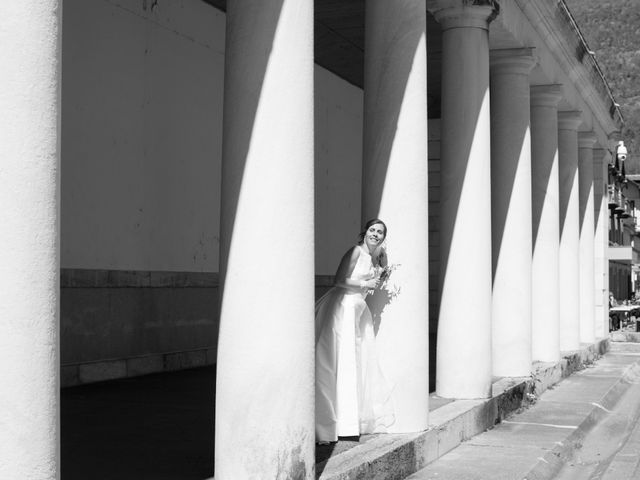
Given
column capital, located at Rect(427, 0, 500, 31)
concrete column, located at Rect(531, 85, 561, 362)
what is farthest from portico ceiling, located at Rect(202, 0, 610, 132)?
column capital, located at Rect(427, 0, 500, 31)

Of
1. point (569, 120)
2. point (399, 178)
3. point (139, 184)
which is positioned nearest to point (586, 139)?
point (569, 120)

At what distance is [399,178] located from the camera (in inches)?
376

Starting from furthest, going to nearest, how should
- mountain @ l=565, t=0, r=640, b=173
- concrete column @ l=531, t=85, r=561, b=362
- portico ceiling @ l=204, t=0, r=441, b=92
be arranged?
mountain @ l=565, t=0, r=640, b=173, concrete column @ l=531, t=85, r=561, b=362, portico ceiling @ l=204, t=0, r=441, b=92

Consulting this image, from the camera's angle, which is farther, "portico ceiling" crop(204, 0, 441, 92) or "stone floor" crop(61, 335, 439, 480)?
"portico ceiling" crop(204, 0, 441, 92)

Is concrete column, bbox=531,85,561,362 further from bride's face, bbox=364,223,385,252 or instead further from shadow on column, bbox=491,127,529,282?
bride's face, bbox=364,223,385,252

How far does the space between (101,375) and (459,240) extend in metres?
4.94

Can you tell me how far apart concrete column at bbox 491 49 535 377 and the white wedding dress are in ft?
19.3

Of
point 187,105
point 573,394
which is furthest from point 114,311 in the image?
point 573,394

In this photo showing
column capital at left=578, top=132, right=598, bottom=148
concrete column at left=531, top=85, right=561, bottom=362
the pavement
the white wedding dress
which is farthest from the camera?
column capital at left=578, top=132, right=598, bottom=148

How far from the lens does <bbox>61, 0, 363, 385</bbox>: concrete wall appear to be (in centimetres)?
1333

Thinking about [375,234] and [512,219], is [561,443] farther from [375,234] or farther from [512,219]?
[512,219]

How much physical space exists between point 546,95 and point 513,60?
2.87m

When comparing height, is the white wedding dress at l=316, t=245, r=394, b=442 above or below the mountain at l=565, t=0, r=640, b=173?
below

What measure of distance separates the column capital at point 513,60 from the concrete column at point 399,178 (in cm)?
540
